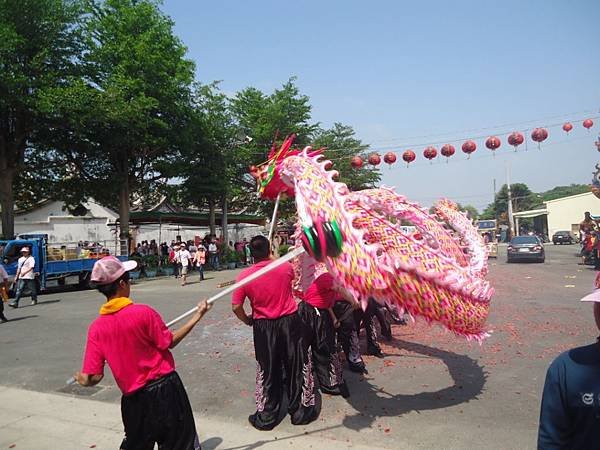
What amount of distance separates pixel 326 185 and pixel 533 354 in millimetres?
4391

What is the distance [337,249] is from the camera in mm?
2830

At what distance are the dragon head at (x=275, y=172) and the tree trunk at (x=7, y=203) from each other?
1575 cm

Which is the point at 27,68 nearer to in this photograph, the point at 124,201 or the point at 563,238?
the point at 124,201

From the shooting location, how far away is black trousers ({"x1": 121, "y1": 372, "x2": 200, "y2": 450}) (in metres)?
2.53

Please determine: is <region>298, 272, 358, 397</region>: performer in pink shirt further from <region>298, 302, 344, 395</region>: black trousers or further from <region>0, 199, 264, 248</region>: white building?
<region>0, 199, 264, 248</region>: white building

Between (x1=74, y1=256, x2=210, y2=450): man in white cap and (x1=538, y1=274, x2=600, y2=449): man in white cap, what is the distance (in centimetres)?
189

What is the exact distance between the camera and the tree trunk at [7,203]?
16328 millimetres

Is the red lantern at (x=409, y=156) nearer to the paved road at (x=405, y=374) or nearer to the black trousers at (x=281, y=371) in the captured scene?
the paved road at (x=405, y=374)

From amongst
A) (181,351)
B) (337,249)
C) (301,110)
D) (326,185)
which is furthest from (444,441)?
(301,110)

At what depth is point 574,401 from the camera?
1.67 meters

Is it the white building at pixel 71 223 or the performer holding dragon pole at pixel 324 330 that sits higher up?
the white building at pixel 71 223

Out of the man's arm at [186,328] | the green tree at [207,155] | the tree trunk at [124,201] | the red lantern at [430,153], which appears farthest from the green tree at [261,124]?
the man's arm at [186,328]

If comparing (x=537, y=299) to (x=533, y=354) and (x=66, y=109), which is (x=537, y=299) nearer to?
(x=533, y=354)

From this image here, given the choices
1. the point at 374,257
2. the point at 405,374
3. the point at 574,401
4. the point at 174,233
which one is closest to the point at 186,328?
the point at 374,257
